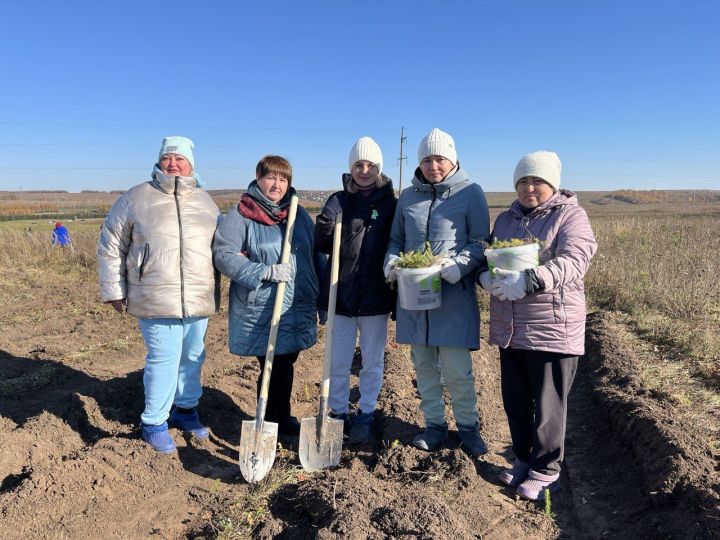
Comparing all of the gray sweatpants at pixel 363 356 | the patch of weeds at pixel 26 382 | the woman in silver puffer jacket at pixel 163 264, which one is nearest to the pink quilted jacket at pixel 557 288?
A: the gray sweatpants at pixel 363 356

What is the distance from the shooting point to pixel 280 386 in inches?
140

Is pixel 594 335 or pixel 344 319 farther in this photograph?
pixel 594 335

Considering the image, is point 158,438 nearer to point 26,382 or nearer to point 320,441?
point 320,441

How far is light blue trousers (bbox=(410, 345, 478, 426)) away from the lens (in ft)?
10.5

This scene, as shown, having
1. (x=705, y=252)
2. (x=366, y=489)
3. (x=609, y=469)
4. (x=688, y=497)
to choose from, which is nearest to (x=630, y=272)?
(x=705, y=252)

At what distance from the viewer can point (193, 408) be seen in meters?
3.69

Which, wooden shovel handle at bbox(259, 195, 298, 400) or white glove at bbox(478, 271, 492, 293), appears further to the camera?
wooden shovel handle at bbox(259, 195, 298, 400)

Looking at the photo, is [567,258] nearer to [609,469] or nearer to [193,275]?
[609,469]

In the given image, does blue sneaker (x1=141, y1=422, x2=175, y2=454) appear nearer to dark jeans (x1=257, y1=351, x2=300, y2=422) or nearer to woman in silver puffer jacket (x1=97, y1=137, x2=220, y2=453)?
woman in silver puffer jacket (x1=97, y1=137, x2=220, y2=453)

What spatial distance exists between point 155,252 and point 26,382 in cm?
290

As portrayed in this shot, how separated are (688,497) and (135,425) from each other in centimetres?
365

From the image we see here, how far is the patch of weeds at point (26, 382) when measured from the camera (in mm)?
4664

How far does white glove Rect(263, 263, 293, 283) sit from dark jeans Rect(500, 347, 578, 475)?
143cm

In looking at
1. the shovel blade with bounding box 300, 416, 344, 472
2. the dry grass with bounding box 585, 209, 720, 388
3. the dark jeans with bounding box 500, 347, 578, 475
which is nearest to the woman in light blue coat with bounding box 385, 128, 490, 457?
the dark jeans with bounding box 500, 347, 578, 475
